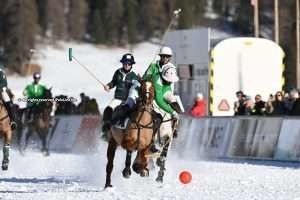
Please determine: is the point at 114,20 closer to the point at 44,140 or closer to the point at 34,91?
the point at 34,91

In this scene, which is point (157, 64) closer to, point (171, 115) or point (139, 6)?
point (171, 115)

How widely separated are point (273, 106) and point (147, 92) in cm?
1142

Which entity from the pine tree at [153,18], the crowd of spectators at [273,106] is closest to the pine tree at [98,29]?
the pine tree at [153,18]

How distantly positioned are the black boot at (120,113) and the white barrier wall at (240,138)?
25.8 ft

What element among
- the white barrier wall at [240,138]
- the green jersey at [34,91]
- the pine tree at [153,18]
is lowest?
the white barrier wall at [240,138]

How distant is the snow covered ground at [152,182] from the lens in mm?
14398

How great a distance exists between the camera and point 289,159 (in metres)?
22.7

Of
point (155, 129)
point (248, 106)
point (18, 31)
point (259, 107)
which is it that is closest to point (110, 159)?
point (155, 129)

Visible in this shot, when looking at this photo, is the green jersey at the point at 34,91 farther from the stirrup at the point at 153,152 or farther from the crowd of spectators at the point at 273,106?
the stirrup at the point at 153,152

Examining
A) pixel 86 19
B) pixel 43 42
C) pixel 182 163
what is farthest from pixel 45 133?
pixel 86 19

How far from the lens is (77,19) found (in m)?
118

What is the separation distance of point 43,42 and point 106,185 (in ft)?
313

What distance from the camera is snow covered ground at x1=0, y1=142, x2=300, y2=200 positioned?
567 inches

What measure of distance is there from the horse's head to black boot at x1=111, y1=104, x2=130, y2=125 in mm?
505
